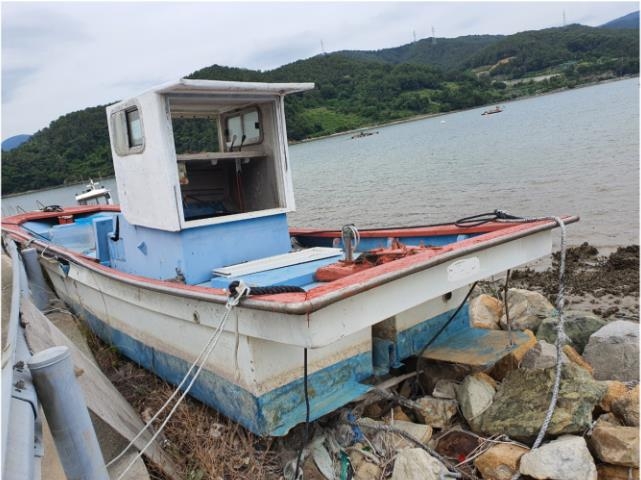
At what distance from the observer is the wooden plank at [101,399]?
11.1ft

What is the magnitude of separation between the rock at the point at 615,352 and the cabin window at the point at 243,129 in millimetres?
3935

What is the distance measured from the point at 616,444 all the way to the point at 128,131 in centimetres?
478

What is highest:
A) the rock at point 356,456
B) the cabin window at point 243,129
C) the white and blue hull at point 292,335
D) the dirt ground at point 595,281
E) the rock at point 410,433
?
the cabin window at point 243,129

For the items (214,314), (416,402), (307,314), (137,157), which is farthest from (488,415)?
(137,157)

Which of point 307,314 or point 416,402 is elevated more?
point 307,314

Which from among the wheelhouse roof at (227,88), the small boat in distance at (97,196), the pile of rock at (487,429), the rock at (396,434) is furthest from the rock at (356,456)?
the small boat in distance at (97,196)

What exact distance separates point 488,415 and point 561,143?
2678 cm

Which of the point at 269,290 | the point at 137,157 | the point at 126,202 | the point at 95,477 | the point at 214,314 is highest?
the point at 137,157

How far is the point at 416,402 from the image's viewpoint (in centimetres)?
421

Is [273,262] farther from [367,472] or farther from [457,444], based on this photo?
[457,444]

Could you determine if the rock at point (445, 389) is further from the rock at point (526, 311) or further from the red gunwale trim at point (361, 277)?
the rock at point (526, 311)

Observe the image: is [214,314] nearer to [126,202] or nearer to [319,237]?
[126,202]

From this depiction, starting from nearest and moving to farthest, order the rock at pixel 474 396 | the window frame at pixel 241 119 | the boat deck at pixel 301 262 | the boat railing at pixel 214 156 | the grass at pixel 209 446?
the grass at pixel 209 446 < the rock at pixel 474 396 < the boat deck at pixel 301 262 < the boat railing at pixel 214 156 < the window frame at pixel 241 119

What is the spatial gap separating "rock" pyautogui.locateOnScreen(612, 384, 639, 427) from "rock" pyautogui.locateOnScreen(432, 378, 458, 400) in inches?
46.0
